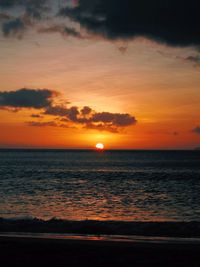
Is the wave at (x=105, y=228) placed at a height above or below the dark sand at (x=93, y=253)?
below

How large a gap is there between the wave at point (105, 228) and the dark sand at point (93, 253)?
4.72 m

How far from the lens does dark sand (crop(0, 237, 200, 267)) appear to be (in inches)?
500

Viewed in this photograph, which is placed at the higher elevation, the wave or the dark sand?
the dark sand

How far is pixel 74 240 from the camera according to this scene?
17.2 m

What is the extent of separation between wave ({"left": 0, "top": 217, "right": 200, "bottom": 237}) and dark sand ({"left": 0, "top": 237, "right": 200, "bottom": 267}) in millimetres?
4718

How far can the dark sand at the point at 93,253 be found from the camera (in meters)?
12.7

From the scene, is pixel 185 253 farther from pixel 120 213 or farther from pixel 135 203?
pixel 135 203

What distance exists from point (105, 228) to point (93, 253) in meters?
8.28

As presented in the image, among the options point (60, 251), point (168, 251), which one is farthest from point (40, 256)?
point (168, 251)

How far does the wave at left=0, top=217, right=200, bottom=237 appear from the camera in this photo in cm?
2142

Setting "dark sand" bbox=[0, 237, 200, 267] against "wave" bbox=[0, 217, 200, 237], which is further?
"wave" bbox=[0, 217, 200, 237]

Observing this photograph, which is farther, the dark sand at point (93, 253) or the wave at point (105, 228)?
the wave at point (105, 228)

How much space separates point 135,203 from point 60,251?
24416 mm

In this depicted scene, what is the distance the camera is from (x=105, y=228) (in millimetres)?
22344
